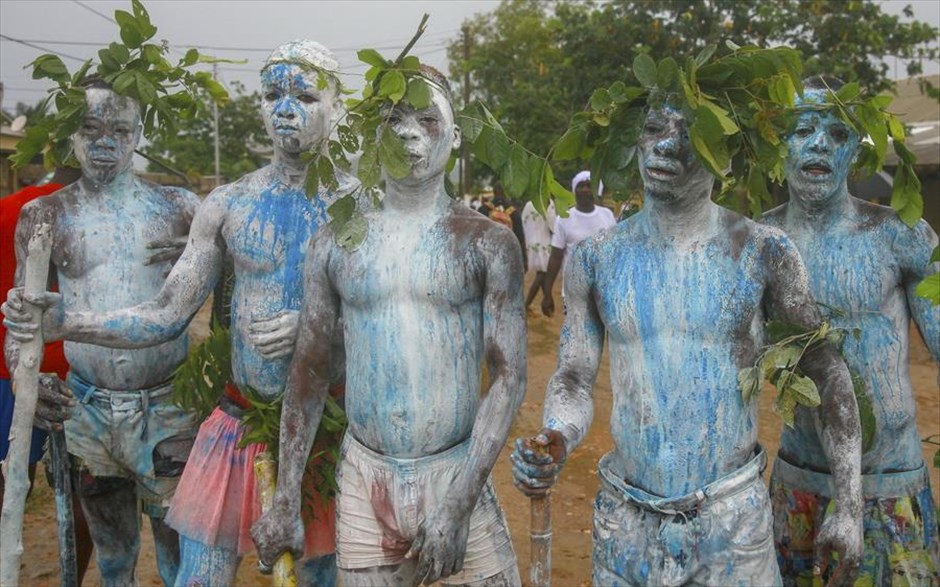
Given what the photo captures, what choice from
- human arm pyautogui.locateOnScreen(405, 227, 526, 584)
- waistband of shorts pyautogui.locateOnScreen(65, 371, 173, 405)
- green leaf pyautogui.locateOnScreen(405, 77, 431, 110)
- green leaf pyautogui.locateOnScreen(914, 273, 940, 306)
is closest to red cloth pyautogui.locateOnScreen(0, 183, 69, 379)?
waistband of shorts pyautogui.locateOnScreen(65, 371, 173, 405)

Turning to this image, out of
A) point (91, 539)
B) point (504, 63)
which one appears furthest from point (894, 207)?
point (504, 63)

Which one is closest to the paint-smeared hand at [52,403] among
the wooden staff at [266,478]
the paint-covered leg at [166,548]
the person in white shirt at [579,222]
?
the paint-covered leg at [166,548]

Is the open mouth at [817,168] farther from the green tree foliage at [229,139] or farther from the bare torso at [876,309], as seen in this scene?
the green tree foliage at [229,139]

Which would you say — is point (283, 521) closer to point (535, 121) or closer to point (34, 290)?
point (34, 290)

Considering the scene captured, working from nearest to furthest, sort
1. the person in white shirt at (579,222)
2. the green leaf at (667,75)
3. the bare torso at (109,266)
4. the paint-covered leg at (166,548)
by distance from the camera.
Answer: the green leaf at (667,75) < the bare torso at (109,266) < the paint-covered leg at (166,548) < the person in white shirt at (579,222)

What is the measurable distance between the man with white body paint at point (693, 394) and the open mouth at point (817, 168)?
622mm

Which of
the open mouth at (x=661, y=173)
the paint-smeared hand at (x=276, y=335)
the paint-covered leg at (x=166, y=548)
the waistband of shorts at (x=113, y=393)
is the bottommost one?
the paint-covered leg at (x=166, y=548)

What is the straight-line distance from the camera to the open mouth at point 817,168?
3.06 metres

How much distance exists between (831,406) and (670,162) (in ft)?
2.54

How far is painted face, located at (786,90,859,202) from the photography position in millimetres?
3061

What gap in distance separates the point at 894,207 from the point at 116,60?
292cm

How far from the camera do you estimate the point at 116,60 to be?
12.6 feet

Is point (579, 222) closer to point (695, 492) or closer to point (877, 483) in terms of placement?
point (877, 483)

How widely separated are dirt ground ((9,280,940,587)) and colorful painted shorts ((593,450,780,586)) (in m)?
2.51
